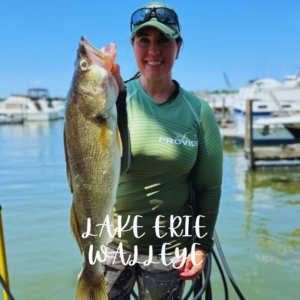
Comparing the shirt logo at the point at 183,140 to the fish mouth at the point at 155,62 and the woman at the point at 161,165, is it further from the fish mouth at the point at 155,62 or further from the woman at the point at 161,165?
the fish mouth at the point at 155,62

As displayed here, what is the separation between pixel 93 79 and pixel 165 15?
25.8 inches

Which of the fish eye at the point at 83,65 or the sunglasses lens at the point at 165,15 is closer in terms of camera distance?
the fish eye at the point at 83,65

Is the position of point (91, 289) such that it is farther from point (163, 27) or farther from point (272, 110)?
point (272, 110)

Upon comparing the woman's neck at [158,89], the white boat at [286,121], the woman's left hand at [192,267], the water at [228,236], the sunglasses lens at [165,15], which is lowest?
the water at [228,236]

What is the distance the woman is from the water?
9.46 ft

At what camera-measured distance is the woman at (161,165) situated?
1.96 m

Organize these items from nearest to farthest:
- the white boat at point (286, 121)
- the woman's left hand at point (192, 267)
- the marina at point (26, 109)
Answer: the woman's left hand at point (192, 267)
the white boat at point (286, 121)
the marina at point (26, 109)

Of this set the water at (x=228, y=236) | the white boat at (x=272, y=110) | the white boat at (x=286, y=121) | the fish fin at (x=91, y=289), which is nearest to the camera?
the fish fin at (x=91, y=289)

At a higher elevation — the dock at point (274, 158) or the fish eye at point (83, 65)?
the fish eye at point (83, 65)

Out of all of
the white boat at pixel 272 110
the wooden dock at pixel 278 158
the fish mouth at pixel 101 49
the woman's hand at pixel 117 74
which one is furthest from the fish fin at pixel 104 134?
the white boat at pixel 272 110

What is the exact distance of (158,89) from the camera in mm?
2066

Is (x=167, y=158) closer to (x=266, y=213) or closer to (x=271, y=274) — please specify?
(x=271, y=274)

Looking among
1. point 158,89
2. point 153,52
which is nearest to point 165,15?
point 153,52

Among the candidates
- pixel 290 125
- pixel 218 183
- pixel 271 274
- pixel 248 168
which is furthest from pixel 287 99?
pixel 218 183
